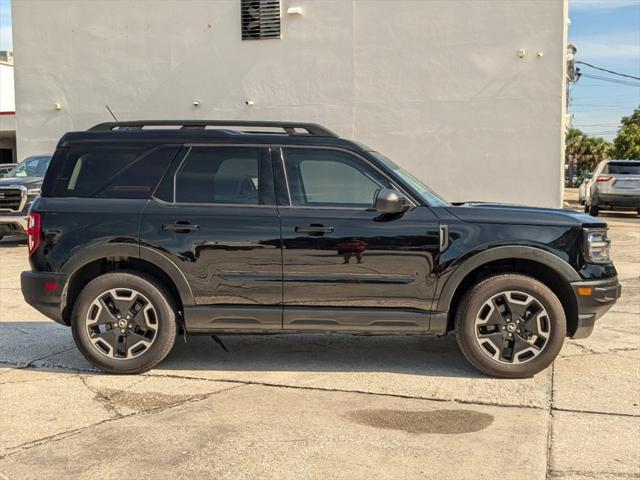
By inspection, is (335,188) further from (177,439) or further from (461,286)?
(177,439)

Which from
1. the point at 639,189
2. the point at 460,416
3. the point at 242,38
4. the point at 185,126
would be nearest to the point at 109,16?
the point at 242,38

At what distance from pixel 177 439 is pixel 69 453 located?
61cm

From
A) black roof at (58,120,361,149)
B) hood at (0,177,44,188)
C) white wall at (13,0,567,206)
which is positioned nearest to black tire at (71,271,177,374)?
black roof at (58,120,361,149)

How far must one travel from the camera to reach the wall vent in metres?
17.9

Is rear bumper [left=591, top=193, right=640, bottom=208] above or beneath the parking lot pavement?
above

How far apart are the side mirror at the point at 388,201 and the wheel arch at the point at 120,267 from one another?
5.27 feet

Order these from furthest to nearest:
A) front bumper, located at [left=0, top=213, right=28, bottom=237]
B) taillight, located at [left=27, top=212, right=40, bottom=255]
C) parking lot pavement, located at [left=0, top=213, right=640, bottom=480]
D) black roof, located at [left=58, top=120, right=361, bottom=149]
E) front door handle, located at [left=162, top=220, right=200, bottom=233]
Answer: front bumper, located at [left=0, top=213, right=28, bottom=237]
black roof, located at [left=58, top=120, right=361, bottom=149]
taillight, located at [left=27, top=212, right=40, bottom=255]
front door handle, located at [left=162, top=220, right=200, bottom=233]
parking lot pavement, located at [left=0, top=213, right=640, bottom=480]

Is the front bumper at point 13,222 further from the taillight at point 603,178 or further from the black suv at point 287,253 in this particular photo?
the taillight at point 603,178

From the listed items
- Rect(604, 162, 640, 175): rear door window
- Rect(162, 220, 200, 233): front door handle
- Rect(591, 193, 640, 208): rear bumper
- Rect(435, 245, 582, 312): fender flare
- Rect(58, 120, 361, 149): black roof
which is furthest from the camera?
Rect(604, 162, 640, 175): rear door window

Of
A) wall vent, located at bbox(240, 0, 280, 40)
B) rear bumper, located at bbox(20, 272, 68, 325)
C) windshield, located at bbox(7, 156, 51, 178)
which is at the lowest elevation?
rear bumper, located at bbox(20, 272, 68, 325)

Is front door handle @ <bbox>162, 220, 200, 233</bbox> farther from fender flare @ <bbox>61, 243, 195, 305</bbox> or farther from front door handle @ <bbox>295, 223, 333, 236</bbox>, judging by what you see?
front door handle @ <bbox>295, 223, 333, 236</bbox>

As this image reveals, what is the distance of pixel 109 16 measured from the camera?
18938 mm

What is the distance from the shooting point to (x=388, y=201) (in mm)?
5102

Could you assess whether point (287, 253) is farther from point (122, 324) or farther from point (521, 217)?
point (521, 217)
